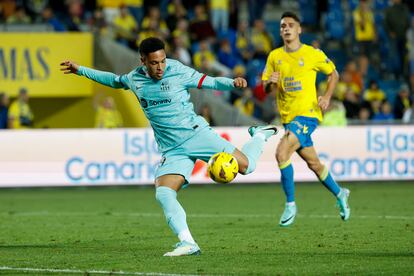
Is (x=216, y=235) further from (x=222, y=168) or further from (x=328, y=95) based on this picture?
(x=222, y=168)

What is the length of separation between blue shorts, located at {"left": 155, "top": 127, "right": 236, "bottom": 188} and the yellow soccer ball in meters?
0.19

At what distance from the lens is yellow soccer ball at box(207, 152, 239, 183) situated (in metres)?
9.74

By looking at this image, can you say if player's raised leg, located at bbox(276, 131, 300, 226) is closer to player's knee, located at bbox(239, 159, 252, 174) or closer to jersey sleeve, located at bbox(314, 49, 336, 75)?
jersey sleeve, located at bbox(314, 49, 336, 75)

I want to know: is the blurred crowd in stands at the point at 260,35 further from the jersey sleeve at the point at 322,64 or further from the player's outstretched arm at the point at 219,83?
the player's outstretched arm at the point at 219,83

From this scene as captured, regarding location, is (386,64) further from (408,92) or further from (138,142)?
(138,142)

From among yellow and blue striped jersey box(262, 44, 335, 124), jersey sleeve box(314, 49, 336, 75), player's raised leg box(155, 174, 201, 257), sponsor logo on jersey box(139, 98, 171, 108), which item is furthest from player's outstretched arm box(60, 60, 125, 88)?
jersey sleeve box(314, 49, 336, 75)

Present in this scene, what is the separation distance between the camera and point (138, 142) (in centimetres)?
2100

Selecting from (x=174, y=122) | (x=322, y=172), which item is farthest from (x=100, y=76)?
(x=322, y=172)

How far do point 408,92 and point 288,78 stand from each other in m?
13.0

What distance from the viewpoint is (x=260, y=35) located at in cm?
2636

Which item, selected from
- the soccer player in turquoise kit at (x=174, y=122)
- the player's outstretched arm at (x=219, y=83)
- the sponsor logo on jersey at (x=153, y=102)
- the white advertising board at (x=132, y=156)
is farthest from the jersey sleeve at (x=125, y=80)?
the white advertising board at (x=132, y=156)

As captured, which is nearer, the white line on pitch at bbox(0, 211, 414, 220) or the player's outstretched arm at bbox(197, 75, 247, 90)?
the player's outstretched arm at bbox(197, 75, 247, 90)

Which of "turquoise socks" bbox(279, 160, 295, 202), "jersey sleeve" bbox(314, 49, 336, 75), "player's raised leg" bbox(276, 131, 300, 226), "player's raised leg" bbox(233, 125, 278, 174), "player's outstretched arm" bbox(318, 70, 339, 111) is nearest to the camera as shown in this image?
Result: "player's raised leg" bbox(233, 125, 278, 174)

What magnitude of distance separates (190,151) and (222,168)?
0.46 meters
